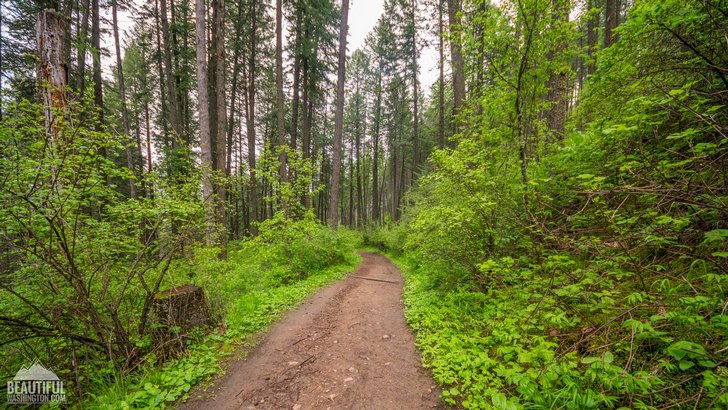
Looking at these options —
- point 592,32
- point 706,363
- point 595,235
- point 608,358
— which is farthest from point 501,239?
point 592,32

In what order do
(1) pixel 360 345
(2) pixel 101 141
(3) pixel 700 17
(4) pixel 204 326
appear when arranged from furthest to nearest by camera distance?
(4) pixel 204 326, (1) pixel 360 345, (2) pixel 101 141, (3) pixel 700 17

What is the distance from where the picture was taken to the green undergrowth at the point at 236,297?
2807mm

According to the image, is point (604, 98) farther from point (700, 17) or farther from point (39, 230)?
point (39, 230)

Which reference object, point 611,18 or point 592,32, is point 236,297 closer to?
point 611,18

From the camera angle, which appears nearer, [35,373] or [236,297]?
[35,373]

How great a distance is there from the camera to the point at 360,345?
381 cm

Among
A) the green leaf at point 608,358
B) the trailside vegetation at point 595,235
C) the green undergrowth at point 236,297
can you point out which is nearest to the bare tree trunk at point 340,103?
the green undergrowth at point 236,297

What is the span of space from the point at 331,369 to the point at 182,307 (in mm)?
2606

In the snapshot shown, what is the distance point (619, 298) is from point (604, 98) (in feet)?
10.9

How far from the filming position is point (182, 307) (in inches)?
151

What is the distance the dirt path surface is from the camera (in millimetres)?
2672

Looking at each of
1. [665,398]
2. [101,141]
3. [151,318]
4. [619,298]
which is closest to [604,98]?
[619,298]

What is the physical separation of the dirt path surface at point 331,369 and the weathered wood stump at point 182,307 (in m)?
1.18
